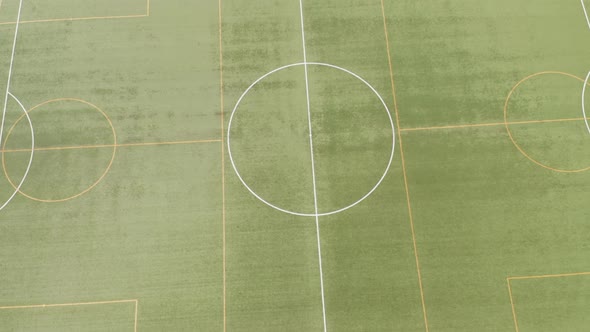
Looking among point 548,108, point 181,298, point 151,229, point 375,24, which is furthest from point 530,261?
point 151,229

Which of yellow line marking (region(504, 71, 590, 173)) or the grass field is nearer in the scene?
the grass field

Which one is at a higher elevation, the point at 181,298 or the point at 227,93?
the point at 227,93

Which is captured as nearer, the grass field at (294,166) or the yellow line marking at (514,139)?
the grass field at (294,166)

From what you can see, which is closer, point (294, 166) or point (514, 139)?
point (294, 166)

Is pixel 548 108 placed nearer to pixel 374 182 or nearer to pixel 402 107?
pixel 402 107

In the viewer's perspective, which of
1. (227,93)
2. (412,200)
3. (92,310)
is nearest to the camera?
(92,310)

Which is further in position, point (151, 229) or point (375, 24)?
point (375, 24)

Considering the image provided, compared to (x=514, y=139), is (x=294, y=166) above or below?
above

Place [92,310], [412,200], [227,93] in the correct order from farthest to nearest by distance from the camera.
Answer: [227,93] < [412,200] < [92,310]
